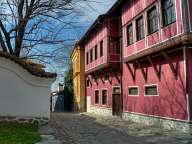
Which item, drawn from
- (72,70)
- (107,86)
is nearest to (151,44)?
(107,86)

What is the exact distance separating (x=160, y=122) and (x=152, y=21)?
5208 millimetres

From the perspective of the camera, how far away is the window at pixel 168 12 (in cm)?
1686

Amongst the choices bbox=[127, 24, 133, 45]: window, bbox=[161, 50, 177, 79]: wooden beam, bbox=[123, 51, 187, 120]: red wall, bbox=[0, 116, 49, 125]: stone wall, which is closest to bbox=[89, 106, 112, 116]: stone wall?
bbox=[123, 51, 187, 120]: red wall

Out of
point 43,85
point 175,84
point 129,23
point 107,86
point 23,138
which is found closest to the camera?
point 23,138

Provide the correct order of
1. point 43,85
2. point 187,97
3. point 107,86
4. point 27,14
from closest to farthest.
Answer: point 187,97 → point 43,85 → point 27,14 → point 107,86

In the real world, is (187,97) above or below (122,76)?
below

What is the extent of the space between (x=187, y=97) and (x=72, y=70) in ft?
128

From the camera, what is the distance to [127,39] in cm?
2397

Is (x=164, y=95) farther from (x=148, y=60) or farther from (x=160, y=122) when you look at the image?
(x=148, y=60)

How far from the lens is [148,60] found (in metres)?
20.0

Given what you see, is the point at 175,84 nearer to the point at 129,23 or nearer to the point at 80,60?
the point at 129,23

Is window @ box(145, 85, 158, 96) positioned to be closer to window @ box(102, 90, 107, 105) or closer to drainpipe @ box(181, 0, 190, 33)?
drainpipe @ box(181, 0, 190, 33)

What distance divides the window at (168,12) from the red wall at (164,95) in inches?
60.9

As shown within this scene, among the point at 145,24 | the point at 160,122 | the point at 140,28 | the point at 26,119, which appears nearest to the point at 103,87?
the point at 140,28
